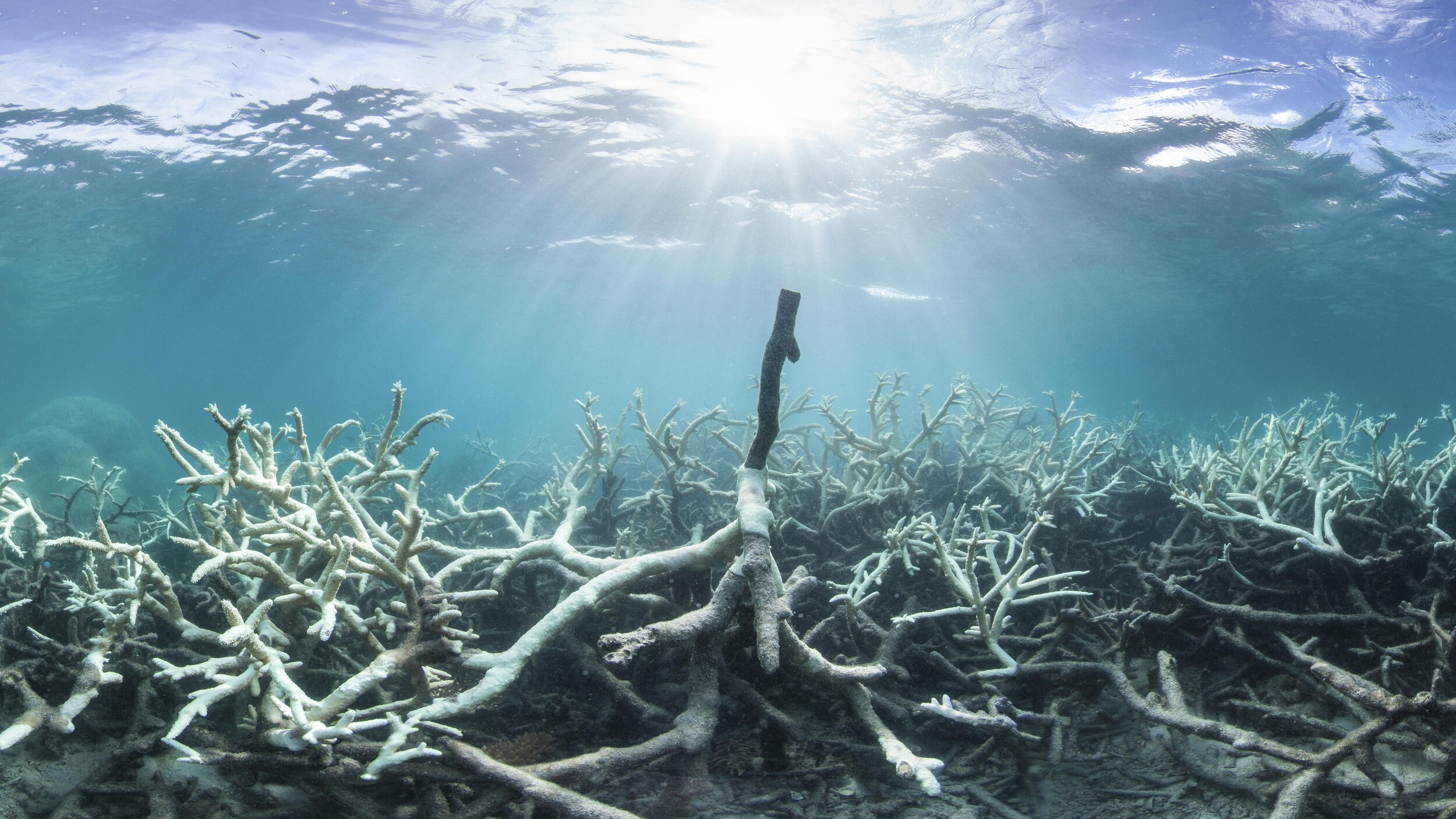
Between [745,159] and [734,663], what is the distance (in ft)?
50.6

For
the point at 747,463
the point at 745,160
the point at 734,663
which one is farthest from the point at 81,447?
the point at 747,463

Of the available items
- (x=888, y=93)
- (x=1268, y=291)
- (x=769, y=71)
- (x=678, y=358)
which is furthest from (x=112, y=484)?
(x=678, y=358)

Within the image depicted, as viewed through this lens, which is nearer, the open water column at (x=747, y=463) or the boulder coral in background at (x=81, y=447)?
the open water column at (x=747, y=463)

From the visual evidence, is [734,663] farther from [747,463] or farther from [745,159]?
[745,159]

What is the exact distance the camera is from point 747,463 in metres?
2.87

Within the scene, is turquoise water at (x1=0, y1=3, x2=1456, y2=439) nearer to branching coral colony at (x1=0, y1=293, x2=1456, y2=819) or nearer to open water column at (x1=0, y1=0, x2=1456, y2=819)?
open water column at (x1=0, y1=0, x2=1456, y2=819)

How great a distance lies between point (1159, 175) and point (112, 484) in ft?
66.7

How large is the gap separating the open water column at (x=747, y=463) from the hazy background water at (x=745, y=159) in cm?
14

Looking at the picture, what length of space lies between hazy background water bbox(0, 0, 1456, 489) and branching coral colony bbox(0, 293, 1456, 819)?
9669mm

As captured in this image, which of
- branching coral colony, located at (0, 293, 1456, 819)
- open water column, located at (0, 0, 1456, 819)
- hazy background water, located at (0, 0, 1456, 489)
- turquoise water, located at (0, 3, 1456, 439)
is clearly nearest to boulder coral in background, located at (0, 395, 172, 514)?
open water column, located at (0, 0, 1456, 819)

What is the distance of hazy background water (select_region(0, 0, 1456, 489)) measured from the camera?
10.7 meters

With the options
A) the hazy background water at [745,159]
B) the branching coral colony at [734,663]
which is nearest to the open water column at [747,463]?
the branching coral colony at [734,663]

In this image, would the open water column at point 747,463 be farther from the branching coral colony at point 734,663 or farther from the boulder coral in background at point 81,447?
the boulder coral in background at point 81,447

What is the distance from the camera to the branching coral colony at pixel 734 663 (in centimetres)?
237
